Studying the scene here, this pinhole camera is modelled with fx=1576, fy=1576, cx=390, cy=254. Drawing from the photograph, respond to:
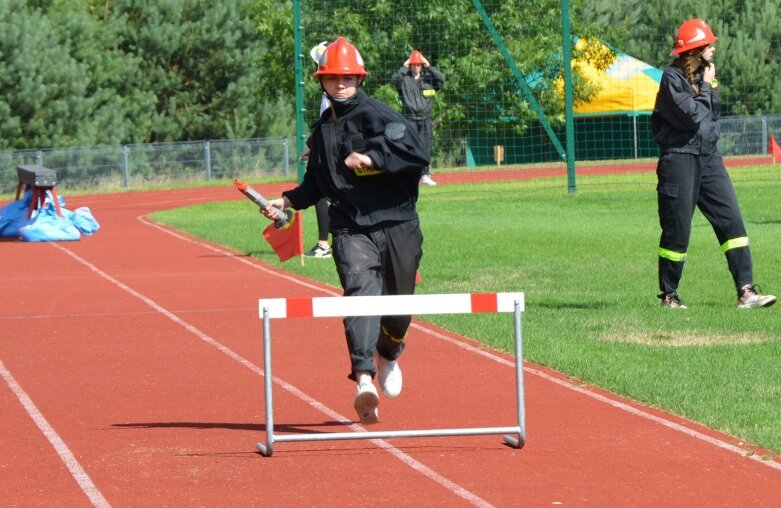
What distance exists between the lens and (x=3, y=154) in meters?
41.9

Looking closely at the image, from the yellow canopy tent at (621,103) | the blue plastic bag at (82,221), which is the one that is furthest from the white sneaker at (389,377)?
the yellow canopy tent at (621,103)

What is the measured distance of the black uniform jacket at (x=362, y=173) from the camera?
809 centimetres

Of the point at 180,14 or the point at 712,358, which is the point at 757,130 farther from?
the point at 712,358

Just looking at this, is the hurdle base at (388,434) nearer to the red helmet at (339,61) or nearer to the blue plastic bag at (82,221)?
the red helmet at (339,61)

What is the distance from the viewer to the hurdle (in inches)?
283

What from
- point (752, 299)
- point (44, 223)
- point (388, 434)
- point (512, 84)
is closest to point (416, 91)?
point (512, 84)

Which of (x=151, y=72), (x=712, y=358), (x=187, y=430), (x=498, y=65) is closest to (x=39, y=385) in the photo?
(x=187, y=430)

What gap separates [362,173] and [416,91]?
21509 mm

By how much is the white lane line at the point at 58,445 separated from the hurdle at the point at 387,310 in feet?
2.87

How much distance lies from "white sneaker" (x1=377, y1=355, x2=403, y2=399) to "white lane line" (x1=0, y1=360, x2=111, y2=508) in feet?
5.75

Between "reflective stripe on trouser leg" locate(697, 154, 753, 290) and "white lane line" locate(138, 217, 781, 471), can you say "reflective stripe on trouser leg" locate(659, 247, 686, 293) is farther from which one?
"white lane line" locate(138, 217, 781, 471)

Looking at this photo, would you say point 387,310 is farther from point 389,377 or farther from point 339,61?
point 339,61

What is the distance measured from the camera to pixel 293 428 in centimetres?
826

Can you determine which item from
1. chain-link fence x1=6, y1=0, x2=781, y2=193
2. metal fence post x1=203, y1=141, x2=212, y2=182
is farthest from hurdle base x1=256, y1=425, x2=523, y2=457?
metal fence post x1=203, y1=141, x2=212, y2=182
